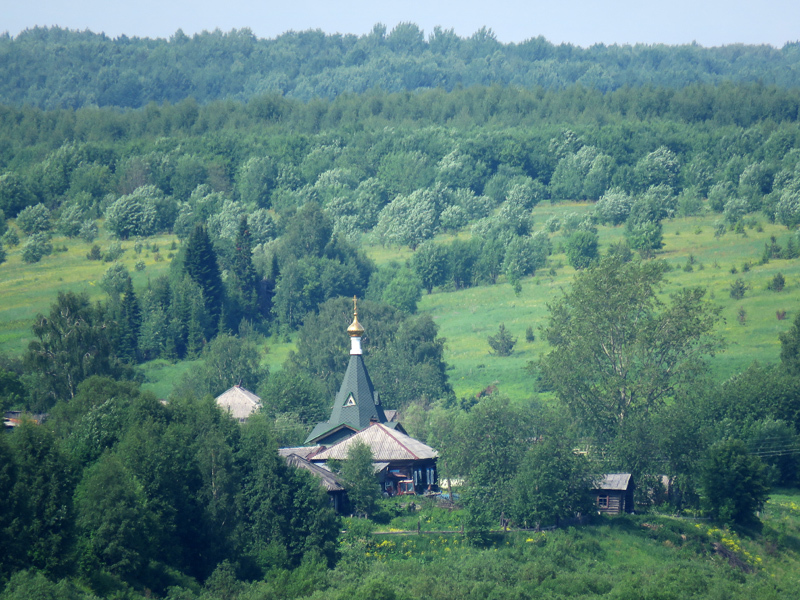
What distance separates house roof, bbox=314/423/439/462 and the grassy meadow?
22387mm

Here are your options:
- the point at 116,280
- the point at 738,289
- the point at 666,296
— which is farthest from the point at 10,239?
the point at 738,289

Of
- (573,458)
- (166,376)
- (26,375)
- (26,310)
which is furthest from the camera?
(26,310)

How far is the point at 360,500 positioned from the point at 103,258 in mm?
76049

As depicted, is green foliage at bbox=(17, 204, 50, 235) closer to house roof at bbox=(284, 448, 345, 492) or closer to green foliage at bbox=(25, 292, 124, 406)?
green foliage at bbox=(25, 292, 124, 406)

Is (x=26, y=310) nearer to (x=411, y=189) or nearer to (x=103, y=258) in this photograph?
(x=103, y=258)

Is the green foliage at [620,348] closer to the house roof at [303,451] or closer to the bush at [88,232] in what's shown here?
the house roof at [303,451]

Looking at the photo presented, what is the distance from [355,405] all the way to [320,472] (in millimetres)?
9726

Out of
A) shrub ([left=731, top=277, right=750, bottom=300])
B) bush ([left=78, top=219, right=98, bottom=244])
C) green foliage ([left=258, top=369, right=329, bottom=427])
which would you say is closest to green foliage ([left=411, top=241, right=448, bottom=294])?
shrub ([left=731, top=277, right=750, bottom=300])

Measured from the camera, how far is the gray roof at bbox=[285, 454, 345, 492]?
54438 millimetres

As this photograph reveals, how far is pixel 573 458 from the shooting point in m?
56.9

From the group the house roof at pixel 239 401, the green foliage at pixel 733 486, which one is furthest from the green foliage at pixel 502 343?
the green foliage at pixel 733 486

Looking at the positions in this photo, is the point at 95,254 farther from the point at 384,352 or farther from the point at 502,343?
the point at 502,343

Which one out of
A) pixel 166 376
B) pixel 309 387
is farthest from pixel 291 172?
pixel 309 387

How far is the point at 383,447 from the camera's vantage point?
2393 inches
